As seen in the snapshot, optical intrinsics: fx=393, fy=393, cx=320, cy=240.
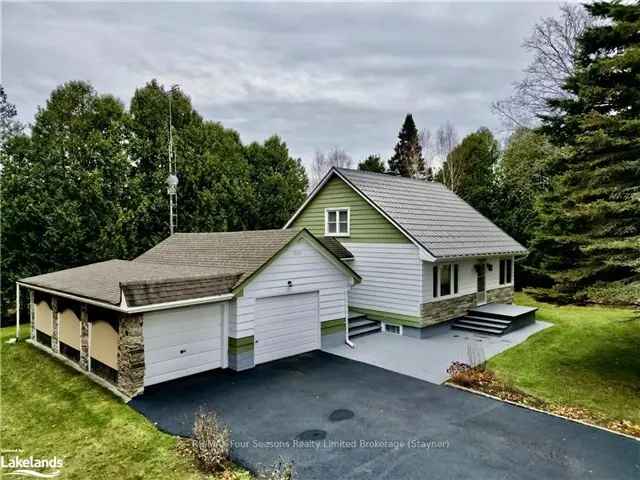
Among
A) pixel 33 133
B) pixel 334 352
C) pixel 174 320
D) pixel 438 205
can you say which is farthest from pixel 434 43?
pixel 33 133

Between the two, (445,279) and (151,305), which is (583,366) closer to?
(445,279)

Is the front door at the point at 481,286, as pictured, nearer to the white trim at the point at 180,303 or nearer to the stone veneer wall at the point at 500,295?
the stone veneer wall at the point at 500,295

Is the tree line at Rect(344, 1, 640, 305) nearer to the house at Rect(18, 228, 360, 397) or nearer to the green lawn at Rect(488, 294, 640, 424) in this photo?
the green lawn at Rect(488, 294, 640, 424)

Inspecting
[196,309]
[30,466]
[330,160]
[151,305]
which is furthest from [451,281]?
[330,160]

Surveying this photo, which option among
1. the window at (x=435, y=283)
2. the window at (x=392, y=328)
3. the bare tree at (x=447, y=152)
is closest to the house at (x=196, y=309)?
the window at (x=392, y=328)

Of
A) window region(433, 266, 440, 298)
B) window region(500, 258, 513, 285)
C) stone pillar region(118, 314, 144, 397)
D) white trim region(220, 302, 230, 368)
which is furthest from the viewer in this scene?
window region(500, 258, 513, 285)

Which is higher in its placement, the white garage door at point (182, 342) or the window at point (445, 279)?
the window at point (445, 279)

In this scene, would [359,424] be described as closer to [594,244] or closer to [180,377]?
[180,377]

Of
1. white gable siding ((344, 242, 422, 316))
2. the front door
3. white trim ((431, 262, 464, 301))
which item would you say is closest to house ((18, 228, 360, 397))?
white gable siding ((344, 242, 422, 316))
